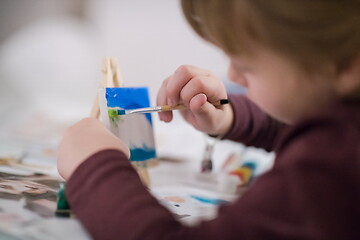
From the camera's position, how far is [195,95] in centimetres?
68

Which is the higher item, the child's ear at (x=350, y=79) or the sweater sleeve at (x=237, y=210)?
the child's ear at (x=350, y=79)

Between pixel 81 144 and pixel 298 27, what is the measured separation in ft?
0.93

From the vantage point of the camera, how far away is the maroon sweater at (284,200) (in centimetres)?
37

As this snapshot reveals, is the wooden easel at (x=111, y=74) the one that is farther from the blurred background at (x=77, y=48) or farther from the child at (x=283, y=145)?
the blurred background at (x=77, y=48)

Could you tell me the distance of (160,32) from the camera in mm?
1655

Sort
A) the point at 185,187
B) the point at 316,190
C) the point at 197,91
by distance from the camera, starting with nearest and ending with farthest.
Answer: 1. the point at 316,190
2. the point at 197,91
3. the point at 185,187

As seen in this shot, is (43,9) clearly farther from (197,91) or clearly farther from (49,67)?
(197,91)

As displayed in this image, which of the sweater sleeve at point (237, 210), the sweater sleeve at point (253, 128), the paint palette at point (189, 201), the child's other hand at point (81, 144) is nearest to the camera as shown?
the sweater sleeve at point (237, 210)

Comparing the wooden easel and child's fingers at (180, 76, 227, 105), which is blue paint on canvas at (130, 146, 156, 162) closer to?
the wooden easel

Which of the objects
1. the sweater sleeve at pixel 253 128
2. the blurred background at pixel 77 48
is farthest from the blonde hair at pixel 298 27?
the blurred background at pixel 77 48

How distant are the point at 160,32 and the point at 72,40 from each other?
343mm

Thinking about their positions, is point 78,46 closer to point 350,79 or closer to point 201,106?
point 201,106

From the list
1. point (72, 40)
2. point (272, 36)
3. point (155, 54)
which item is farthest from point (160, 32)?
point (272, 36)

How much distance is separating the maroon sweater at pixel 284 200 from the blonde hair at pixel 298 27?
0.18 feet
